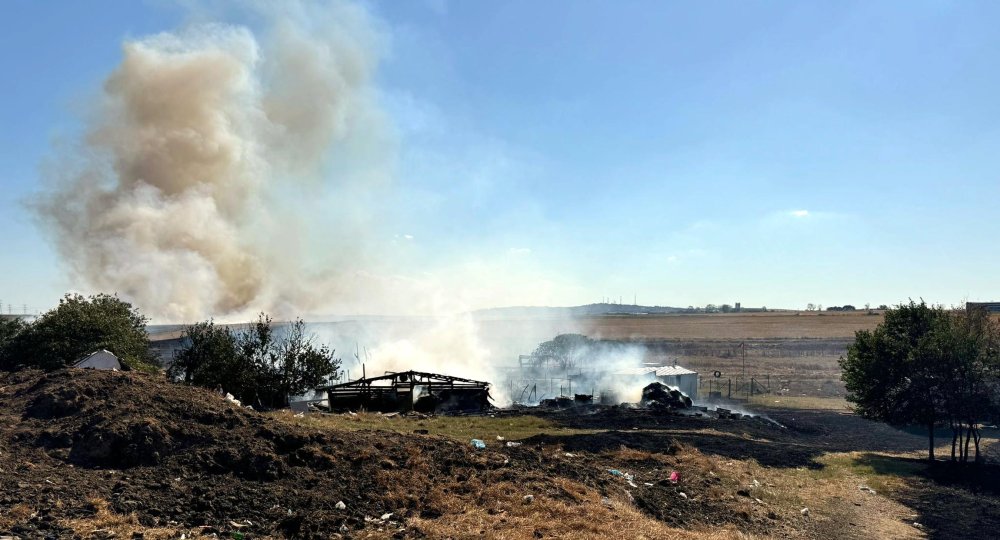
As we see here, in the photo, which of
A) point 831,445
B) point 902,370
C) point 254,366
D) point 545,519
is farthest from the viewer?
point 254,366

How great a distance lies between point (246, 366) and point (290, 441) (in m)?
18.6

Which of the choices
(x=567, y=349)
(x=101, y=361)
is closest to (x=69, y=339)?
(x=101, y=361)

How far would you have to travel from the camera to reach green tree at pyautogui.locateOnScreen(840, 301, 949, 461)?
2358 centimetres

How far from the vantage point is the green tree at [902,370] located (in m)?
23.6

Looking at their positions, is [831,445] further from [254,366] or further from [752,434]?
[254,366]

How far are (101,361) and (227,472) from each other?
18.2 meters

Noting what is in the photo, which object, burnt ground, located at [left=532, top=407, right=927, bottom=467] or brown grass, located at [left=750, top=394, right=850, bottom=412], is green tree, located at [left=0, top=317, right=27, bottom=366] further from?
brown grass, located at [left=750, top=394, right=850, bottom=412]

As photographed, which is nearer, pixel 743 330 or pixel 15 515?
pixel 15 515

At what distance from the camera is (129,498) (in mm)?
9867

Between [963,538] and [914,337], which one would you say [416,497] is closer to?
[963,538]

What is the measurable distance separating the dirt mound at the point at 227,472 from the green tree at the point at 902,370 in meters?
14.4

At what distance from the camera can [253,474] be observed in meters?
11.8

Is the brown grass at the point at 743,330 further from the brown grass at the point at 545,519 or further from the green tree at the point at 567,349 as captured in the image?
the brown grass at the point at 545,519

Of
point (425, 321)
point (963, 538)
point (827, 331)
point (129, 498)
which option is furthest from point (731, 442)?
point (827, 331)
